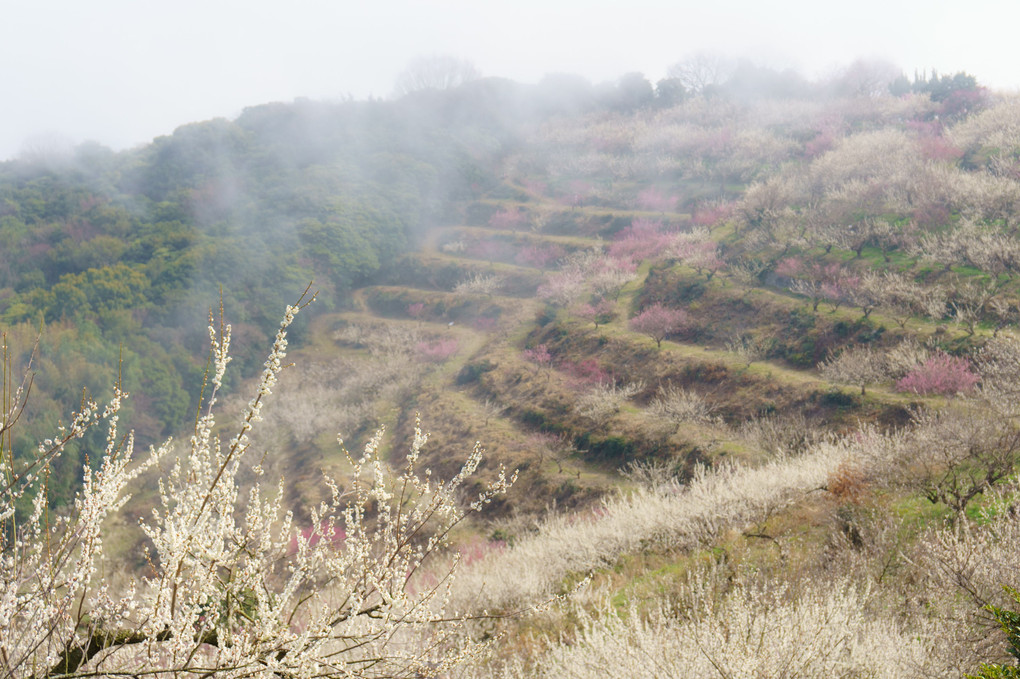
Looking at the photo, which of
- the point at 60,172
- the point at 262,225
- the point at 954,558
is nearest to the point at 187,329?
the point at 262,225

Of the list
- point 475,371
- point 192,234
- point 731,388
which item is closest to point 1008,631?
point 731,388

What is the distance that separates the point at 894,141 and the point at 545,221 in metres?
20.3

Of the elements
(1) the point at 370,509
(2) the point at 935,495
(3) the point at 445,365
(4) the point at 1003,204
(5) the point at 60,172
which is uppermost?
(5) the point at 60,172

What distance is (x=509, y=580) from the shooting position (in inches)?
325

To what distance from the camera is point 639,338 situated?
2114 centimetres

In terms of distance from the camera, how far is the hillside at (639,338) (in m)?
6.11

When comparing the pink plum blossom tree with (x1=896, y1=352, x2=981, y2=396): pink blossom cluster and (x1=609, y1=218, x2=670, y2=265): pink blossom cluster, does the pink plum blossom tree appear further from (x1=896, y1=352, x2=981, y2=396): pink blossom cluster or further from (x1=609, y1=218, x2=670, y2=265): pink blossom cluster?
(x1=896, y1=352, x2=981, y2=396): pink blossom cluster

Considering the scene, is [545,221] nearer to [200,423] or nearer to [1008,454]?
[1008,454]

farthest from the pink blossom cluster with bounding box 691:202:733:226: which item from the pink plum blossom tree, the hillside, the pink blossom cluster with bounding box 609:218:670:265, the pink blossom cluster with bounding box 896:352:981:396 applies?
the pink blossom cluster with bounding box 896:352:981:396

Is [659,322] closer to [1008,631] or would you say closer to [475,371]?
[475,371]

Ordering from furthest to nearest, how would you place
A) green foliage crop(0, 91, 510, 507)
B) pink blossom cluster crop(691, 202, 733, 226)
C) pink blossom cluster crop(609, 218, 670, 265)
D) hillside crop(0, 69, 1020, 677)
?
pink blossom cluster crop(691, 202, 733, 226), pink blossom cluster crop(609, 218, 670, 265), green foliage crop(0, 91, 510, 507), hillside crop(0, 69, 1020, 677)

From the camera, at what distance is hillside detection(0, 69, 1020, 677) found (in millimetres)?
6105

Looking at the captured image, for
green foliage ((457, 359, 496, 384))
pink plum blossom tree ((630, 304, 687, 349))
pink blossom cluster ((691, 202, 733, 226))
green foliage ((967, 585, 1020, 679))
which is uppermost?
pink blossom cluster ((691, 202, 733, 226))

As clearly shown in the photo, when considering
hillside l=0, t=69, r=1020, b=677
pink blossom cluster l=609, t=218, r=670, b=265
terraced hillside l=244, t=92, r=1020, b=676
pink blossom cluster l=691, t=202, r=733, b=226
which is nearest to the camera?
terraced hillside l=244, t=92, r=1020, b=676
